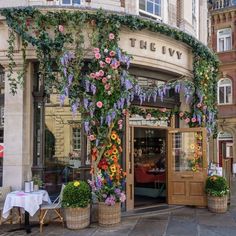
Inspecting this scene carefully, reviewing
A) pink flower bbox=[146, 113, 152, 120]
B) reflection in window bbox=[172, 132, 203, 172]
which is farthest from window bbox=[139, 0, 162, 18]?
reflection in window bbox=[172, 132, 203, 172]

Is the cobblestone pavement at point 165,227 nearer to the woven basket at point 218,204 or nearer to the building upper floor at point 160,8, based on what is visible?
the woven basket at point 218,204

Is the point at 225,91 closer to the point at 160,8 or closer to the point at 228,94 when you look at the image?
the point at 228,94

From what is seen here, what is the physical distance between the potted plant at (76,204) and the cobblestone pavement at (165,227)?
0.18 meters

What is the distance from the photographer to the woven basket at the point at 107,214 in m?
8.77

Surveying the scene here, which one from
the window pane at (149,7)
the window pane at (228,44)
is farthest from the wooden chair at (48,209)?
the window pane at (228,44)

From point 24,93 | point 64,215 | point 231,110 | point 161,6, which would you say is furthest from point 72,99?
point 231,110

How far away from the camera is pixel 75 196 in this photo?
8414mm

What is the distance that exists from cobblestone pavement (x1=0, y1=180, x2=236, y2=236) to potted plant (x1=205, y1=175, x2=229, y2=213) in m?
0.21

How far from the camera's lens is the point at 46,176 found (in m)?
9.88

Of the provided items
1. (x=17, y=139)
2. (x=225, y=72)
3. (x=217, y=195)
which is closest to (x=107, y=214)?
(x=17, y=139)

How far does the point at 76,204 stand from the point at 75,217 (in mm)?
301

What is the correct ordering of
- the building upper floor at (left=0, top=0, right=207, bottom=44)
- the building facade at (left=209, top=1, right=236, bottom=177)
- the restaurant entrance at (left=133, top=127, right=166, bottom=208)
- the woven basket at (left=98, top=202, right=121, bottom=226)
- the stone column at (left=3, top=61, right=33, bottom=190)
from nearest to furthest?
the woven basket at (left=98, top=202, right=121, bottom=226)
the stone column at (left=3, top=61, right=33, bottom=190)
the building upper floor at (left=0, top=0, right=207, bottom=44)
the restaurant entrance at (left=133, top=127, right=166, bottom=208)
the building facade at (left=209, top=1, right=236, bottom=177)

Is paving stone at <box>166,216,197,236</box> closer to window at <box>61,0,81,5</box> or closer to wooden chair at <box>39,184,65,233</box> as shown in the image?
wooden chair at <box>39,184,65,233</box>

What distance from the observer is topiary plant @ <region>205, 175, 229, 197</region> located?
1027cm
